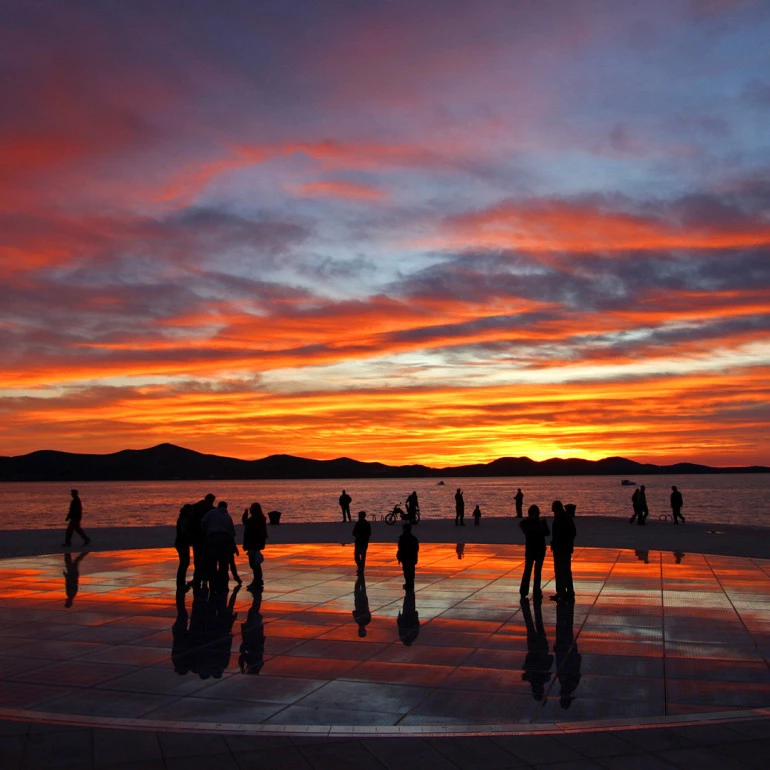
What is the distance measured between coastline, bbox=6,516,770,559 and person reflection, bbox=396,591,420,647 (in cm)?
1093

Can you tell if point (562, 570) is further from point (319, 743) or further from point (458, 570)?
point (319, 743)

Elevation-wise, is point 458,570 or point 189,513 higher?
point 189,513

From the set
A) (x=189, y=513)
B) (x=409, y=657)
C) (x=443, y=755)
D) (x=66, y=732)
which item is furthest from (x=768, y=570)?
(x=66, y=732)

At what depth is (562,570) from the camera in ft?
43.6

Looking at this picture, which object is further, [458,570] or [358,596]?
[458,570]

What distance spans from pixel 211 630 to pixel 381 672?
10.9 feet

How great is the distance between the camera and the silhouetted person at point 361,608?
11.1 meters

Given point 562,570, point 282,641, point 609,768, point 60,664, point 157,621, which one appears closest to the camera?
point 609,768

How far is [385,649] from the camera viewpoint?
31.4 ft

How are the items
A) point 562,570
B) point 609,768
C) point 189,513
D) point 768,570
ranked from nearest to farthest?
point 609,768, point 562,570, point 189,513, point 768,570

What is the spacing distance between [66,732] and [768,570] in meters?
14.8

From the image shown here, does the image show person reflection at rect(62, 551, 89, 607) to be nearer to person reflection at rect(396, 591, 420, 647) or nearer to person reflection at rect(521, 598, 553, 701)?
person reflection at rect(396, 591, 420, 647)

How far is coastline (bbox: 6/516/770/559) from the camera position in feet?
71.6

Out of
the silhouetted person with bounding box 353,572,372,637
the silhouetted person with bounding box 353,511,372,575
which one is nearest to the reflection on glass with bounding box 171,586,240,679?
the silhouetted person with bounding box 353,572,372,637
